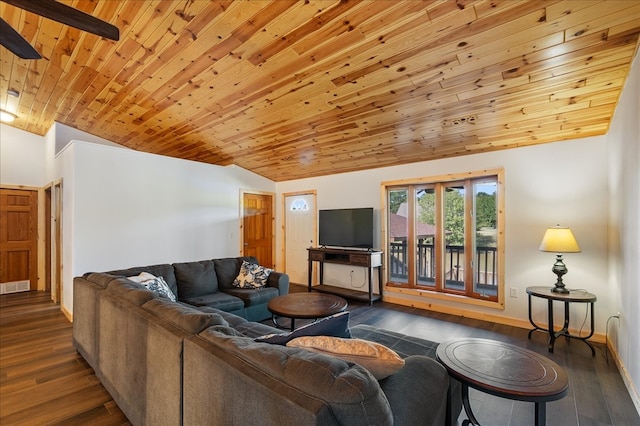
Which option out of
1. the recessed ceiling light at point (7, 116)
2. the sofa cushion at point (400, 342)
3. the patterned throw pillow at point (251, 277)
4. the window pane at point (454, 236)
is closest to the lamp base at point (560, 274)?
the window pane at point (454, 236)

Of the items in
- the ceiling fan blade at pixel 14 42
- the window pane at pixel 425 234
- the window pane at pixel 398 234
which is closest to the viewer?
the ceiling fan blade at pixel 14 42

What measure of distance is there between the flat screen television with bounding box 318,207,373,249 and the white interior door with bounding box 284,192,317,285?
0.48 metres

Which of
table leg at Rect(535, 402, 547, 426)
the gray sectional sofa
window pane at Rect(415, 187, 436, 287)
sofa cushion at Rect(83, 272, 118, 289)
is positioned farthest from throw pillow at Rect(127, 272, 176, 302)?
window pane at Rect(415, 187, 436, 287)

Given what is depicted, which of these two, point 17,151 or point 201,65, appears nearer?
point 201,65

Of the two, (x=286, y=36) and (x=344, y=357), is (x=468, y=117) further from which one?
(x=344, y=357)

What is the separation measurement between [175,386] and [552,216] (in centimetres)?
415

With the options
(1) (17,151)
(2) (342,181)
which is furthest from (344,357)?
(1) (17,151)

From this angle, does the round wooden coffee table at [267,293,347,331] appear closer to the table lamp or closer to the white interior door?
the table lamp

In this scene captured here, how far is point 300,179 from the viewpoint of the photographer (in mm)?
6359

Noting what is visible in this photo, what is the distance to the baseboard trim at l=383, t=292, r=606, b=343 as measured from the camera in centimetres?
366

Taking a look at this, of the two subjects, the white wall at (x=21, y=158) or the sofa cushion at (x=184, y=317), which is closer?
the sofa cushion at (x=184, y=317)

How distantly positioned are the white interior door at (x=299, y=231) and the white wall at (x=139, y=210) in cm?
121

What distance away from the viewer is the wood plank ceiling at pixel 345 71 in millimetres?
2082

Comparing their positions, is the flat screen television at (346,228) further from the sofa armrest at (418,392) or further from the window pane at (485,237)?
the sofa armrest at (418,392)
